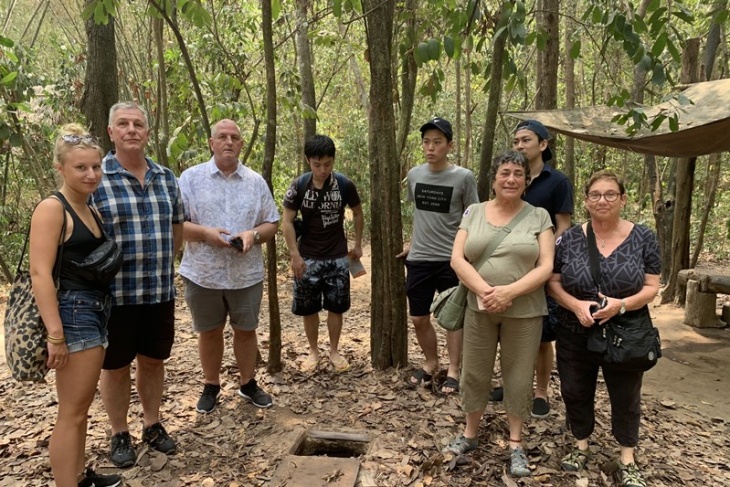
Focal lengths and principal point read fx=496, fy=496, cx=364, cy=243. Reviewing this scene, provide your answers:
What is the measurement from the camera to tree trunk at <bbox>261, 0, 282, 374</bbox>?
11.0 feet

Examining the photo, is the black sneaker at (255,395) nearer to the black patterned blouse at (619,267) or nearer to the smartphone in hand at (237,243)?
the smartphone in hand at (237,243)

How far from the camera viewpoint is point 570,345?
256cm

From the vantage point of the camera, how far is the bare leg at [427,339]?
3.45 metres

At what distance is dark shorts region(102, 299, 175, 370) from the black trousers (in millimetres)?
2121

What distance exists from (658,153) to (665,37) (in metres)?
3.07

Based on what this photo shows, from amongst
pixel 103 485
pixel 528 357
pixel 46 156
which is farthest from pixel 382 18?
pixel 46 156

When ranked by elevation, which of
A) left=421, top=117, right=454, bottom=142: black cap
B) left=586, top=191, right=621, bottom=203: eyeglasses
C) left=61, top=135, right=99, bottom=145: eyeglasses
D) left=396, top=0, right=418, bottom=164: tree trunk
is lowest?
left=586, top=191, right=621, bottom=203: eyeglasses

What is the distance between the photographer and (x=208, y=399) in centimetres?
324

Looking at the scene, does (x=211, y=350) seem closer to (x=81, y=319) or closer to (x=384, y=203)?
(x=81, y=319)

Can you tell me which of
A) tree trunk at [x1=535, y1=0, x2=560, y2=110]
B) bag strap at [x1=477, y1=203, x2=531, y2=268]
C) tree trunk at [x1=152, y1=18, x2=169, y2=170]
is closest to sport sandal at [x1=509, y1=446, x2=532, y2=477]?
bag strap at [x1=477, y1=203, x2=531, y2=268]

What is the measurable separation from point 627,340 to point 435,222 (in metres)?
1.41

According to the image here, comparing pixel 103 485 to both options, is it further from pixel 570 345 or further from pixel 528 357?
pixel 570 345

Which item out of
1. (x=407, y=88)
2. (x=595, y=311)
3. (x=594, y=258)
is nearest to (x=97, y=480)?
(x=595, y=311)

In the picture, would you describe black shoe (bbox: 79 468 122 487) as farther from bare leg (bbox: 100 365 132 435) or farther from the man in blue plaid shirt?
bare leg (bbox: 100 365 132 435)
